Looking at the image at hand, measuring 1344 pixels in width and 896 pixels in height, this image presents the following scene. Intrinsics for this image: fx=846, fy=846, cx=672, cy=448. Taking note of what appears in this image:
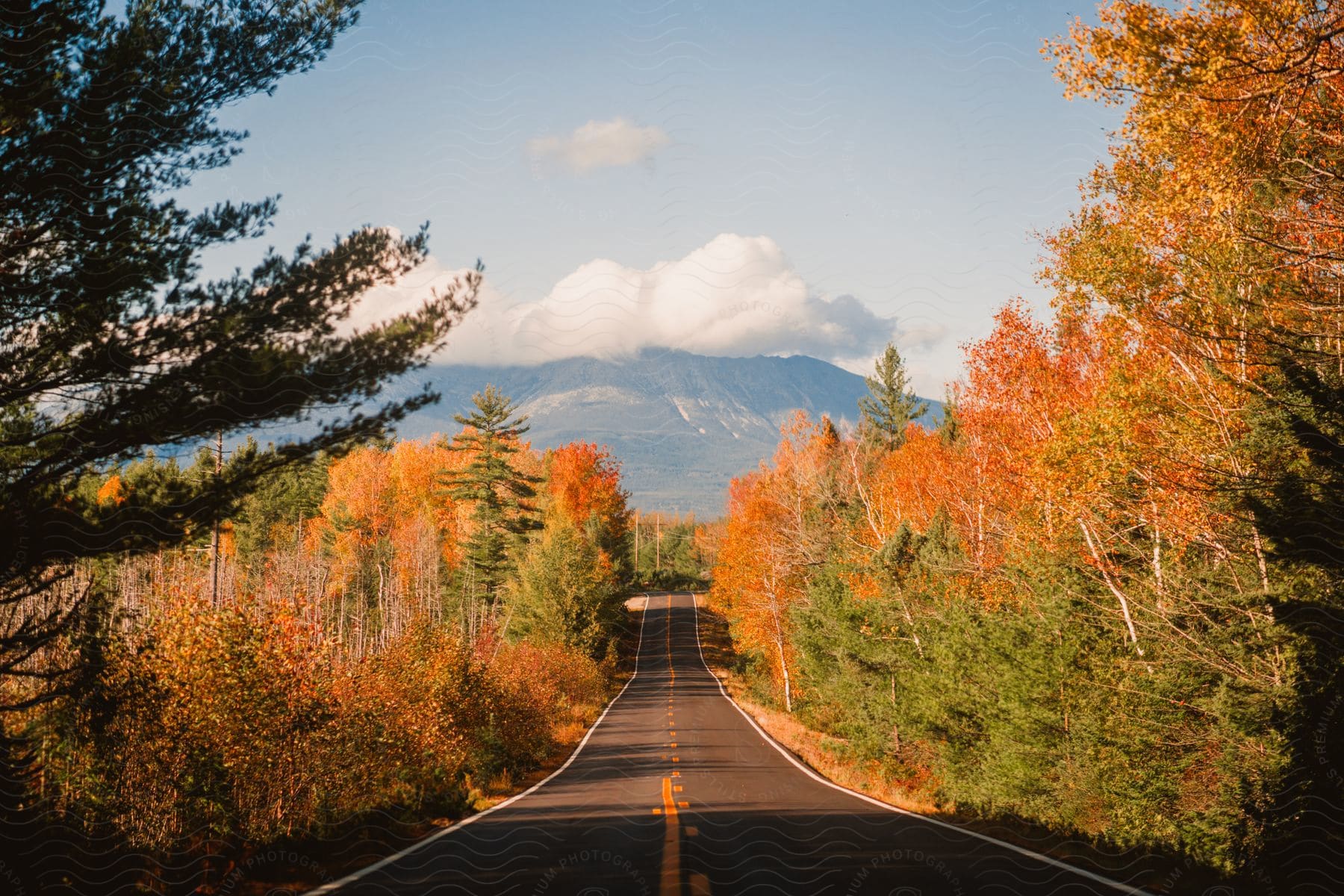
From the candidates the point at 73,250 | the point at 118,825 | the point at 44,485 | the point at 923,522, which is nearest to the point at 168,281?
the point at 73,250

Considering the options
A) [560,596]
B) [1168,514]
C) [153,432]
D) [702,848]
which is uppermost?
[153,432]

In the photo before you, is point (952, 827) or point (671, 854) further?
point (952, 827)

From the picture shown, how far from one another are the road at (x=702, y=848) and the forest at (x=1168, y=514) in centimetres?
363

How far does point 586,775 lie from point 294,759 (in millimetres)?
10812

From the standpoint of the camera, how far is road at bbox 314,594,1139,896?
26.7 feet

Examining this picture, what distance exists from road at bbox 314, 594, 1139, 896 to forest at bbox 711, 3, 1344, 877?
3632 millimetres

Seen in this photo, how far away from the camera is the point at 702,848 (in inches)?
413

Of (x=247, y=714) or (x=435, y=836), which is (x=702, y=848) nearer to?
(x=435, y=836)

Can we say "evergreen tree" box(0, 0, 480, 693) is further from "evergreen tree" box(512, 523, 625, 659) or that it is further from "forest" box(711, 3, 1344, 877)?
"evergreen tree" box(512, 523, 625, 659)

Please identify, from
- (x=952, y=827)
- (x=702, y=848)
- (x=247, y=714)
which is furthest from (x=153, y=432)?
(x=952, y=827)

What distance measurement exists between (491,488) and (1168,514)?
1728 inches

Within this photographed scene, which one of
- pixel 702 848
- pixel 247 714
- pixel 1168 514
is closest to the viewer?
pixel 247 714

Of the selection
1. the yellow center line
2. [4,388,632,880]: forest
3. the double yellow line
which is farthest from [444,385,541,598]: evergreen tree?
the yellow center line

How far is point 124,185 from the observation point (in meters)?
9.02
